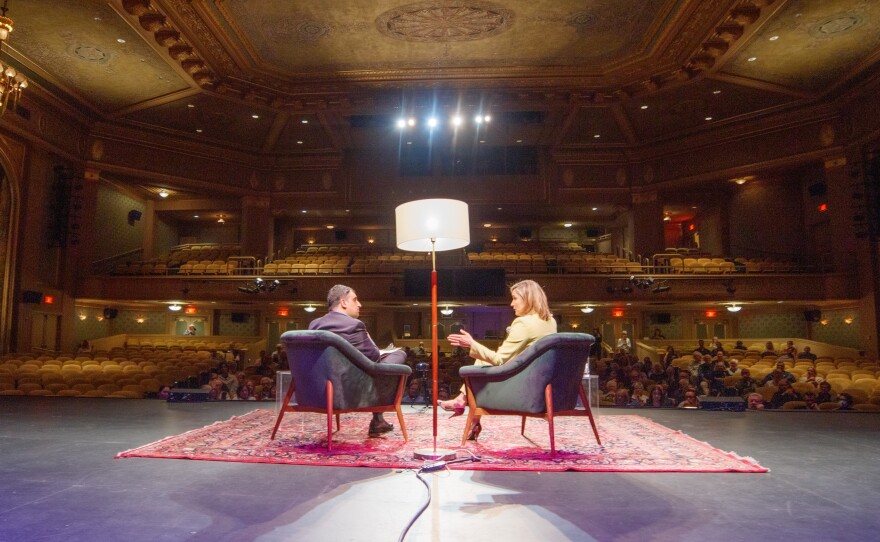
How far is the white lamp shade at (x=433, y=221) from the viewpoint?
347 centimetres

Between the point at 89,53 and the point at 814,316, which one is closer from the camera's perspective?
the point at 89,53

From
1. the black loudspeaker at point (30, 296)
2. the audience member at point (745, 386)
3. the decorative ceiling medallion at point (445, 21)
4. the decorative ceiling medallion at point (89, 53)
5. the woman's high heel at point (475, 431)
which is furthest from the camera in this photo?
the black loudspeaker at point (30, 296)

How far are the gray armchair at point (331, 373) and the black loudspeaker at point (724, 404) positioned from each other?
3695 mm

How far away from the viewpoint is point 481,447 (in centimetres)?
357

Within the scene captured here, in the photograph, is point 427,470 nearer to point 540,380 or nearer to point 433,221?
point 540,380

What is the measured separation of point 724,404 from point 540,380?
3.33m

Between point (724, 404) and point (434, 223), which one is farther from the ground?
point (434, 223)

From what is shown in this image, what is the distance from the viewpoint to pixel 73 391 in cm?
656

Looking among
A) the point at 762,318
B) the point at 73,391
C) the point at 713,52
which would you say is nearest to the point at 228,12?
the point at 73,391

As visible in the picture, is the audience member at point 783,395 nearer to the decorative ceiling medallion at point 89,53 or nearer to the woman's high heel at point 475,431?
the woman's high heel at point 475,431

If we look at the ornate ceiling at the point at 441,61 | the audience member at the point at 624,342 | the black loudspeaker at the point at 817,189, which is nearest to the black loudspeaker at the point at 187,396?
the ornate ceiling at the point at 441,61

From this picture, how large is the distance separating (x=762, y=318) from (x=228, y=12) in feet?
49.9

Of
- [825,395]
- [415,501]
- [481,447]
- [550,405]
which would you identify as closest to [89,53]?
[481,447]

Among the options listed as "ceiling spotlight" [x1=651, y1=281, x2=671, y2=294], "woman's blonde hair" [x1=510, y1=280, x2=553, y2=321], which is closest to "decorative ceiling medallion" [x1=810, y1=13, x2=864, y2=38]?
"ceiling spotlight" [x1=651, y1=281, x2=671, y2=294]
